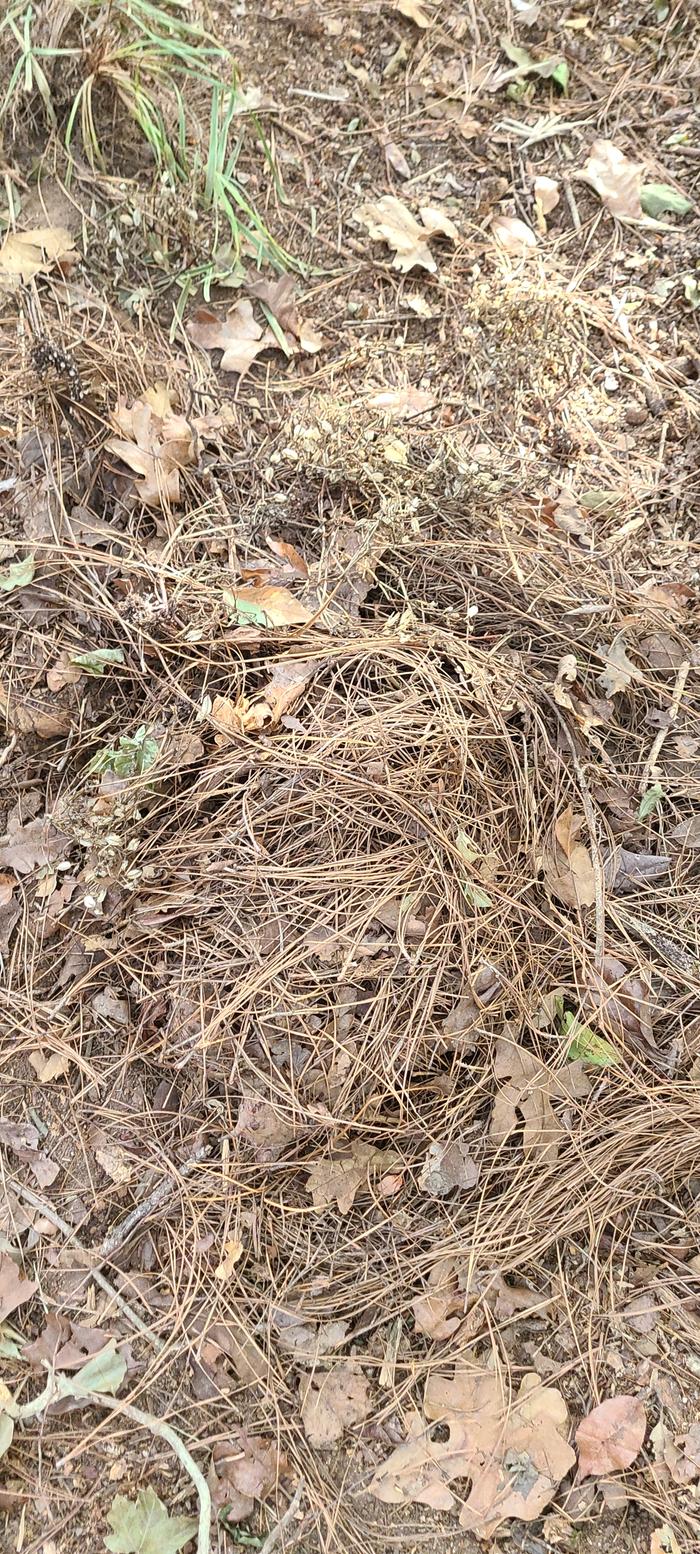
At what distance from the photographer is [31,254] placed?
7.11 ft

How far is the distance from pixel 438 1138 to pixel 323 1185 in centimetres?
26

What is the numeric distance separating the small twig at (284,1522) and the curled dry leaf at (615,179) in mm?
3153

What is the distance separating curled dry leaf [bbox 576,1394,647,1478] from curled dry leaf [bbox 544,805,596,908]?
3.23 ft

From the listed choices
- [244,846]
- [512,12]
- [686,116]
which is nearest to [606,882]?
[244,846]

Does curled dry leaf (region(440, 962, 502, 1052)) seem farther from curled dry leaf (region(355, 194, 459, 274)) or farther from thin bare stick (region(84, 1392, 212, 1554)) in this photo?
curled dry leaf (region(355, 194, 459, 274))

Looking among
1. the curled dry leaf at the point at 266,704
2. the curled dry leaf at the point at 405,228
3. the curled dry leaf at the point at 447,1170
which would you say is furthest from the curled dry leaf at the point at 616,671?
the curled dry leaf at the point at 405,228

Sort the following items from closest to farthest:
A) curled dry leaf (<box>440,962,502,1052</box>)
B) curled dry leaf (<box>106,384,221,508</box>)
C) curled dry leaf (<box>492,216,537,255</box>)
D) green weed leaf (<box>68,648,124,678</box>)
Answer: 1. curled dry leaf (<box>440,962,502,1052</box>)
2. green weed leaf (<box>68,648,124,678</box>)
3. curled dry leaf (<box>106,384,221,508</box>)
4. curled dry leaf (<box>492,216,537,255</box>)

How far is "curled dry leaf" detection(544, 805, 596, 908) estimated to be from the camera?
6.25 feet

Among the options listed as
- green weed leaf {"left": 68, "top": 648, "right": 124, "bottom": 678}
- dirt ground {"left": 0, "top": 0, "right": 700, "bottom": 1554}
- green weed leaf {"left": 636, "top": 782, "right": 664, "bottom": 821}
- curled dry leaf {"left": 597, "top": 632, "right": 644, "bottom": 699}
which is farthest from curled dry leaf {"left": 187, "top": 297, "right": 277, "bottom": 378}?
green weed leaf {"left": 636, "top": 782, "right": 664, "bottom": 821}

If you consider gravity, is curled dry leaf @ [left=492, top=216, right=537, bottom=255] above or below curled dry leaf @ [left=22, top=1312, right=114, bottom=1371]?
above

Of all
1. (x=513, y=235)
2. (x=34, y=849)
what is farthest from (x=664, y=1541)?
(x=513, y=235)

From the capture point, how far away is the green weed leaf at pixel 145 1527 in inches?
62.0

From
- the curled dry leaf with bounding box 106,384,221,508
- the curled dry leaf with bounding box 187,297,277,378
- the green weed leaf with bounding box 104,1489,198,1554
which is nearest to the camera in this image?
the green weed leaf with bounding box 104,1489,198,1554

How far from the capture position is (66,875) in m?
1.89
